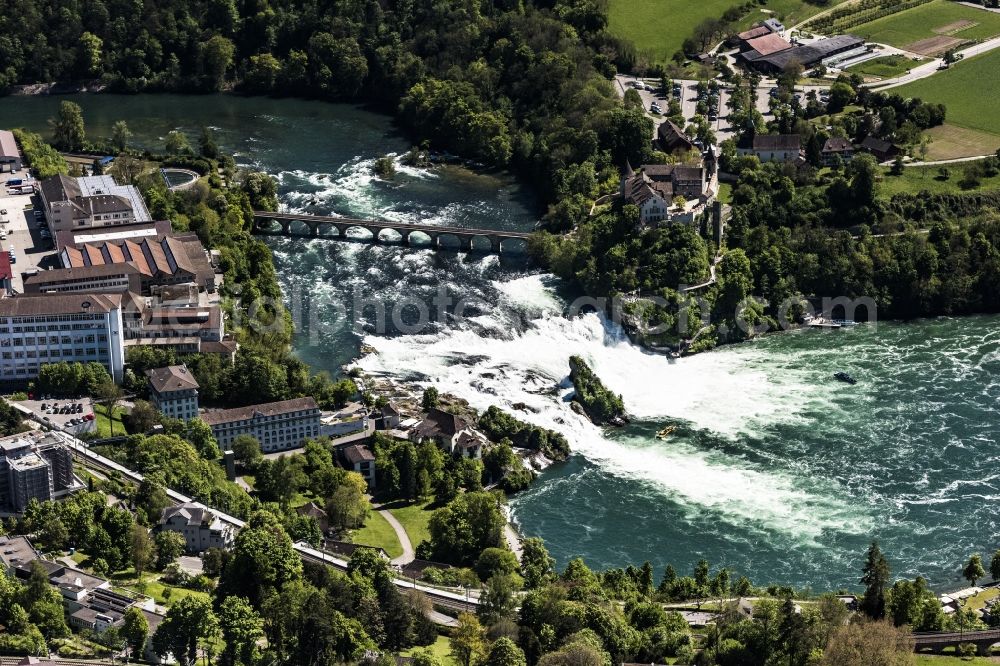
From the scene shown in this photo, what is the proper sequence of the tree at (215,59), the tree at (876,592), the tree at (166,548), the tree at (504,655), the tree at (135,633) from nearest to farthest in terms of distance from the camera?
the tree at (135,633)
the tree at (504,655)
the tree at (876,592)
the tree at (166,548)
the tree at (215,59)

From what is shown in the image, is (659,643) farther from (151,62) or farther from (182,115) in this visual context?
(151,62)

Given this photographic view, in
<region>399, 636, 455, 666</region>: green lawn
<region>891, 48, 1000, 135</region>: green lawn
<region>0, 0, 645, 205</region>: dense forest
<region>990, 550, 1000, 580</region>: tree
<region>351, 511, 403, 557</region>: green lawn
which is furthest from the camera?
<region>0, 0, 645, 205</region>: dense forest

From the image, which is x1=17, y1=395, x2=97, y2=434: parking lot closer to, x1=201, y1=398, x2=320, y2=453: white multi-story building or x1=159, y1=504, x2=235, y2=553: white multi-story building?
x1=201, y1=398, x2=320, y2=453: white multi-story building

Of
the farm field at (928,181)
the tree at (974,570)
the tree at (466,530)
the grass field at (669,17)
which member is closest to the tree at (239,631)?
the tree at (466,530)

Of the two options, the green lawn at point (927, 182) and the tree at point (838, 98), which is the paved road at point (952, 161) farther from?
the tree at point (838, 98)

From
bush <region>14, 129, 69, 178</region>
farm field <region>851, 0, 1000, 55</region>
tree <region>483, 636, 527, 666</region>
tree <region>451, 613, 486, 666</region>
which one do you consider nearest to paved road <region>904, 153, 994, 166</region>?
farm field <region>851, 0, 1000, 55</region>

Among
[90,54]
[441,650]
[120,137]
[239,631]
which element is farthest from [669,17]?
[239,631]
